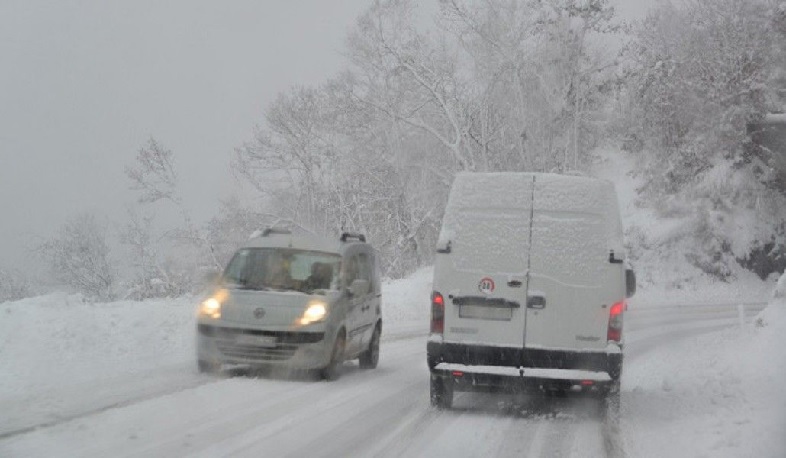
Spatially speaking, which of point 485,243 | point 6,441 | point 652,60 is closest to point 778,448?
point 485,243

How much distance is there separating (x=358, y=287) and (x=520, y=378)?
3609 mm

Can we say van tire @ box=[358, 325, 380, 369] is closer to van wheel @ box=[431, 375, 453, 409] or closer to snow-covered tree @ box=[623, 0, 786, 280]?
van wheel @ box=[431, 375, 453, 409]

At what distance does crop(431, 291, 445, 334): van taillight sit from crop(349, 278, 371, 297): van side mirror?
9.22ft

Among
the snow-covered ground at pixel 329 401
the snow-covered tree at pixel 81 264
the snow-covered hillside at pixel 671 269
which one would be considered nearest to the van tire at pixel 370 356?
the snow-covered ground at pixel 329 401

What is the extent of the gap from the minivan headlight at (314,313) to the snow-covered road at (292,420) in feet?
2.66

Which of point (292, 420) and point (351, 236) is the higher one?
point (351, 236)

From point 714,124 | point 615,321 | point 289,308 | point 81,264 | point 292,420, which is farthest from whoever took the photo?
point 81,264

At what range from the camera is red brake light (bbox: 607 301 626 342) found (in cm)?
850

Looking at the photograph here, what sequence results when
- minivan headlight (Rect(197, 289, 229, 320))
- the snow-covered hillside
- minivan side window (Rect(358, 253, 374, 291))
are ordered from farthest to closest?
the snow-covered hillside < minivan side window (Rect(358, 253, 374, 291)) < minivan headlight (Rect(197, 289, 229, 320))

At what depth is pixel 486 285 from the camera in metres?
8.66

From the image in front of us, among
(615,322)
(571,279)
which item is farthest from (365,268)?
(615,322)

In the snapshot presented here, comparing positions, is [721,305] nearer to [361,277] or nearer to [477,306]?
[361,277]

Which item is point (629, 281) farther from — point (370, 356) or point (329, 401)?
point (370, 356)

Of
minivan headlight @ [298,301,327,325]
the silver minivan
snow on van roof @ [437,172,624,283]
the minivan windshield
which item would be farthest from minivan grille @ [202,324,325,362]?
snow on van roof @ [437,172,624,283]
